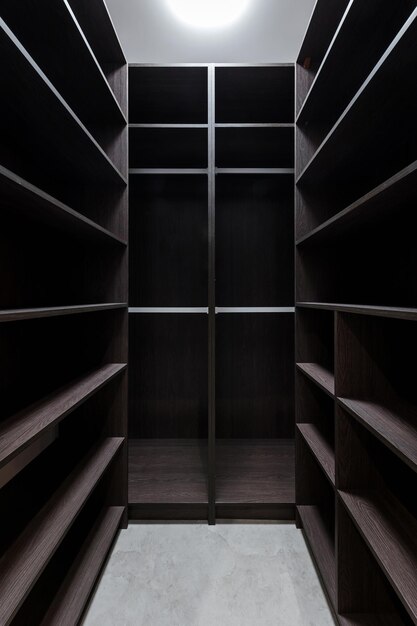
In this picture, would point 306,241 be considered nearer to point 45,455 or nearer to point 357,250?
point 357,250

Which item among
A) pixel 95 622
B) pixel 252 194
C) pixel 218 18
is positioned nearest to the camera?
pixel 95 622

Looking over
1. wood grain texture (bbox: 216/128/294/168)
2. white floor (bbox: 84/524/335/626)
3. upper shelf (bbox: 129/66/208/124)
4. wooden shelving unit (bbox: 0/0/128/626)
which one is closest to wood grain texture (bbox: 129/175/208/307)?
wood grain texture (bbox: 216/128/294/168)

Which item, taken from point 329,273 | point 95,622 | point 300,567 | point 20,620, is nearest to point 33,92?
point 329,273

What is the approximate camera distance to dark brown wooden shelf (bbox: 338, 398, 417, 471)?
715 mm

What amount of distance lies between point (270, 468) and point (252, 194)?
56.0 inches

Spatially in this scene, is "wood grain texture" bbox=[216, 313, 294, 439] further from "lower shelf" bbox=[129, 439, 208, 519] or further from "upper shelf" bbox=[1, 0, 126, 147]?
"upper shelf" bbox=[1, 0, 126, 147]

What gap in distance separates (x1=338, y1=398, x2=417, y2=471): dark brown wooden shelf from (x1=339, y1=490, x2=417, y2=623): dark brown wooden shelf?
0.24m

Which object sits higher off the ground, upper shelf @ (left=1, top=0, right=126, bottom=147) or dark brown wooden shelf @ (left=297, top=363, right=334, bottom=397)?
upper shelf @ (left=1, top=0, right=126, bottom=147)

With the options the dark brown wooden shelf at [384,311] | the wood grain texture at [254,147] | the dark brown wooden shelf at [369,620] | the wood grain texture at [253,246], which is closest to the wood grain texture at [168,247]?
the wood grain texture at [253,246]

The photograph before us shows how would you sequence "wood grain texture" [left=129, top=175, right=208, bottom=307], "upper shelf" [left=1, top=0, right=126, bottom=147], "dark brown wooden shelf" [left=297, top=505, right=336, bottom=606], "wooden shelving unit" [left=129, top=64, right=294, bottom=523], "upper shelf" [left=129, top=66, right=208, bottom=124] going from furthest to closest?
"wood grain texture" [left=129, top=175, right=208, bottom=307] → "wooden shelving unit" [left=129, top=64, right=294, bottom=523] → "upper shelf" [left=129, top=66, right=208, bottom=124] → "dark brown wooden shelf" [left=297, top=505, right=336, bottom=606] → "upper shelf" [left=1, top=0, right=126, bottom=147]

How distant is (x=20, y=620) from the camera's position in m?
0.94

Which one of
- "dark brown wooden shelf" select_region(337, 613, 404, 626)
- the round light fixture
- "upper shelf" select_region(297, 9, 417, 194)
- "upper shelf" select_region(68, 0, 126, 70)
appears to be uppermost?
the round light fixture

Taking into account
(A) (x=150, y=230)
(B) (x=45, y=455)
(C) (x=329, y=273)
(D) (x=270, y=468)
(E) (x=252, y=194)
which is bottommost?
(D) (x=270, y=468)

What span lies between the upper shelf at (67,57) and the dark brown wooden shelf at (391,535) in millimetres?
1510
